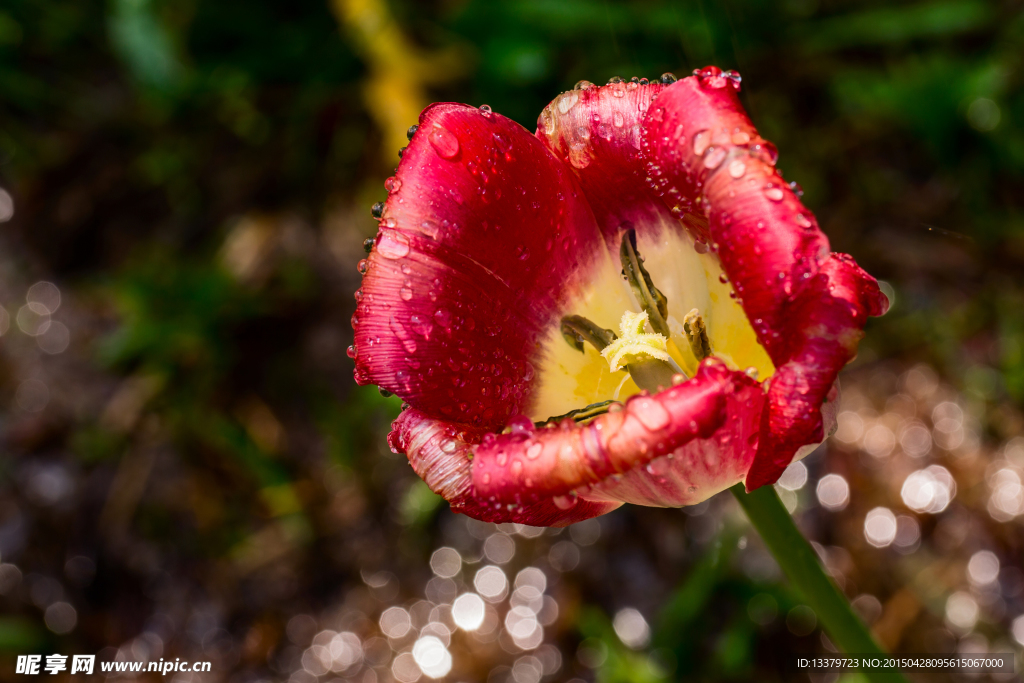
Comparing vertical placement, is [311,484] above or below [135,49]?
below

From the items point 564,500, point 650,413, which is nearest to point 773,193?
point 650,413

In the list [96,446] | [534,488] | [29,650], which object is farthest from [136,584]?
[534,488]

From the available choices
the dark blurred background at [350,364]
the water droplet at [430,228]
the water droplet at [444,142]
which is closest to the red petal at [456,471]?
the water droplet at [430,228]

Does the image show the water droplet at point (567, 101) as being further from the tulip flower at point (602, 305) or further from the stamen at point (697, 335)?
the stamen at point (697, 335)

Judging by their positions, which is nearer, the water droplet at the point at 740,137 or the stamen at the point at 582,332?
the water droplet at the point at 740,137

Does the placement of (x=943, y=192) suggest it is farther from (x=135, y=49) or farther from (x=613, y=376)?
(x=135, y=49)

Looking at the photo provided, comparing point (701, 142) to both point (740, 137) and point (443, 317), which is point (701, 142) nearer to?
point (740, 137)
